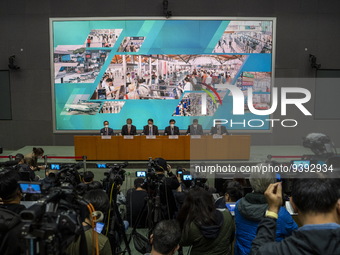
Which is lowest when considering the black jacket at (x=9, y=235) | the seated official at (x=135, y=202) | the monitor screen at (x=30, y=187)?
the seated official at (x=135, y=202)

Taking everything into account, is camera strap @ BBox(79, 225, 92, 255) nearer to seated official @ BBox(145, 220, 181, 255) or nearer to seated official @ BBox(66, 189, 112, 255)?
seated official @ BBox(66, 189, 112, 255)

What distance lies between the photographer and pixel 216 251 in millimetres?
2914

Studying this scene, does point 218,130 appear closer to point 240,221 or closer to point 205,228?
point 240,221

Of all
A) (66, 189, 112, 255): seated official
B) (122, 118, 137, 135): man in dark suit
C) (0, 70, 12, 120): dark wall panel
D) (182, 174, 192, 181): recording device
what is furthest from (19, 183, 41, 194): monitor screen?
(0, 70, 12, 120): dark wall panel

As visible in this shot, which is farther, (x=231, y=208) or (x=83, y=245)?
(x=231, y=208)

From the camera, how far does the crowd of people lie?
1.54m

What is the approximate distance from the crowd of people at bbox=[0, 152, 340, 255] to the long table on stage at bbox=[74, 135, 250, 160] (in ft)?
20.6

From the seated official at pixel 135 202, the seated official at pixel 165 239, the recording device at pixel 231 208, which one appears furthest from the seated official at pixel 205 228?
the seated official at pixel 135 202

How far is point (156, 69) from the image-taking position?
44.5 ft

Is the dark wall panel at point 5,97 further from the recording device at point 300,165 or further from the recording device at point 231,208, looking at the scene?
the recording device at point 231,208

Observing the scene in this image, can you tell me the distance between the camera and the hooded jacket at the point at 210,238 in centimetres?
286


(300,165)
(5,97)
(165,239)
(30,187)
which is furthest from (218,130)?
(165,239)

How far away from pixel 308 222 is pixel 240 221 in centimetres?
150

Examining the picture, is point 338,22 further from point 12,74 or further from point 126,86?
point 12,74
